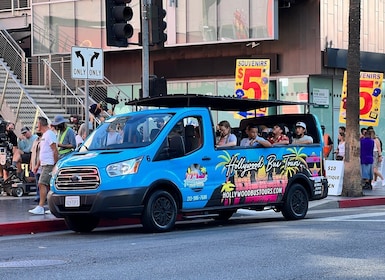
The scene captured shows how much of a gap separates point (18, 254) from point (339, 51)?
21.2 m

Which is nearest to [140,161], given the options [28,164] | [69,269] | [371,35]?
[69,269]

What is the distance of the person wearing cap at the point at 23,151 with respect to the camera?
21.9 meters

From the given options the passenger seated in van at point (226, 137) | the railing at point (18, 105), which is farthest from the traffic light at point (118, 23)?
the railing at point (18, 105)

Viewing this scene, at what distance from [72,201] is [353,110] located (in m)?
10.2

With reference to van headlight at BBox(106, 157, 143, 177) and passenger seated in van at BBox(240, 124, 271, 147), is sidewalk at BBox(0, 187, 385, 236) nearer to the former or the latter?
van headlight at BBox(106, 157, 143, 177)

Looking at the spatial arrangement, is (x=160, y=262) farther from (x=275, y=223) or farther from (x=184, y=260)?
(x=275, y=223)

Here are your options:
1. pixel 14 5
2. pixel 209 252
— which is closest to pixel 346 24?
pixel 14 5

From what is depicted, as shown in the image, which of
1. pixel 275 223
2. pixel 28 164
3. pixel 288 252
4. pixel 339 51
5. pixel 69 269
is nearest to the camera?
pixel 69 269

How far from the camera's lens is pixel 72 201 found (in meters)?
13.5

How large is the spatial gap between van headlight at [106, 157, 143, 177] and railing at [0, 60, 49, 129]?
13.4 metres

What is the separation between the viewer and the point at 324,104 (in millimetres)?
31000

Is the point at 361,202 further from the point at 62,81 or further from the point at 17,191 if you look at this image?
the point at 62,81

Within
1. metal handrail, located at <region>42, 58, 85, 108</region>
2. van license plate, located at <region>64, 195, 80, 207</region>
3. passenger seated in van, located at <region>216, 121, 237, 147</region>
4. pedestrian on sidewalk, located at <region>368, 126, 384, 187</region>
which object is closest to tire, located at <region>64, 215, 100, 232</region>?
van license plate, located at <region>64, 195, 80, 207</region>

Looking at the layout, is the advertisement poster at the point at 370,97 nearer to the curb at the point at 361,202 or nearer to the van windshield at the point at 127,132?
the curb at the point at 361,202
